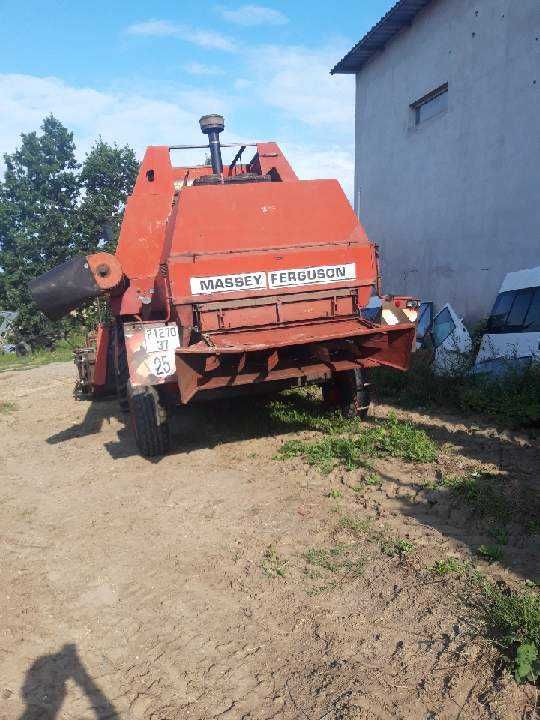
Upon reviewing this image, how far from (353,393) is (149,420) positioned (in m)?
2.25

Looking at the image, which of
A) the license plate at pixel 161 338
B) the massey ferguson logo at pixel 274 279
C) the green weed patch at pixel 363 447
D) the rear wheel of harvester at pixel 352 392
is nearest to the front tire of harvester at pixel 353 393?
the rear wheel of harvester at pixel 352 392

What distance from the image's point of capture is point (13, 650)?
109 inches

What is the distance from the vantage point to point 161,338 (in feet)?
16.7

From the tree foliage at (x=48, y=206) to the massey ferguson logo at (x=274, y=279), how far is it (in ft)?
51.9

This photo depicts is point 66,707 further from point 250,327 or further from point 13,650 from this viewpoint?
point 250,327

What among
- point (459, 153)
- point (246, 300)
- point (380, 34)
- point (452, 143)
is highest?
point (380, 34)

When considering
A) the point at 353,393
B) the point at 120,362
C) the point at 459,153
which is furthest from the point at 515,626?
the point at 459,153

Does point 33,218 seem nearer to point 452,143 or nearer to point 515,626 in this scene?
point 452,143

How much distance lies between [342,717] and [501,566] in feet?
4.65

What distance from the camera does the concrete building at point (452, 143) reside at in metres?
8.94

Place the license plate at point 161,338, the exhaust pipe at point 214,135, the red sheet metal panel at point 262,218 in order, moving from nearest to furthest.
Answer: the license plate at point 161,338 < the red sheet metal panel at point 262,218 < the exhaust pipe at point 214,135

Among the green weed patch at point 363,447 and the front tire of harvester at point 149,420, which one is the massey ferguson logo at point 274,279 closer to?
the front tire of harvester at point 149,420

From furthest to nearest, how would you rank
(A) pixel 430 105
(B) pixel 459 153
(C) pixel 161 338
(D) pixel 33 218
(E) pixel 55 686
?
(D) pixel 33 218 < (A) pixel 430 105 < (B) pixel 459 153 < (C) pixel 161 338 < (E) pixel 55 686

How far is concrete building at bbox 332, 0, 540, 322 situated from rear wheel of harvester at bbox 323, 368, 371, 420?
4.67 meters
